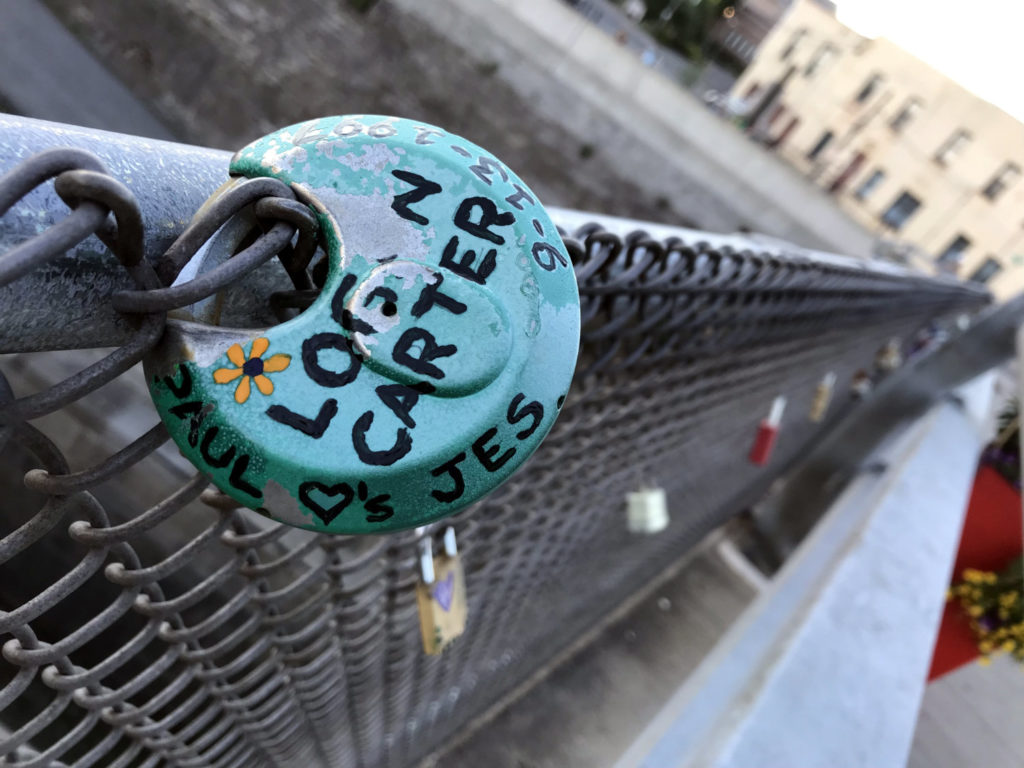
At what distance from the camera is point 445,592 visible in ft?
3.62

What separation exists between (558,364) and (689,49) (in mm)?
26959

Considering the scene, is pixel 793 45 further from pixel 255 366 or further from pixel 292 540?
pixel 255 366

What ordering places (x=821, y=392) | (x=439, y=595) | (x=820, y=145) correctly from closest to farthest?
1. (x=439, y=595)
2. (x=821, y=392)
3. (x=820, y=145)

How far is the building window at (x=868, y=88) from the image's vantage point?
19567 mm

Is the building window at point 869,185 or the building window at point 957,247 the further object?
the building window at point 869,185

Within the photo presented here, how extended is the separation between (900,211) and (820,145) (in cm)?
392

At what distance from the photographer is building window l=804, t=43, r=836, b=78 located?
21047 millimetres

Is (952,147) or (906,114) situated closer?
(952,147)

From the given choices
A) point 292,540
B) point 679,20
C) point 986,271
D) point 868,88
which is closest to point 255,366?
point 292,540

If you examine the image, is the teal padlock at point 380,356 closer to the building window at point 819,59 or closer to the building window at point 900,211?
the building window at point 900,211

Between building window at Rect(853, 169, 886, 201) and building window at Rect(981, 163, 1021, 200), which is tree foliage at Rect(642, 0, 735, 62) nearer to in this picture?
building window at Rect(853, 169, 886, 201)

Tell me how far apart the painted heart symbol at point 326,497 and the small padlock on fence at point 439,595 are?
65cm

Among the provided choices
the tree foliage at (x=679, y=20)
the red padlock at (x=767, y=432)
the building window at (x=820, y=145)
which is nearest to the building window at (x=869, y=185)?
the building window at (x=820, y=145)

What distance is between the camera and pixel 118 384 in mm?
1450
